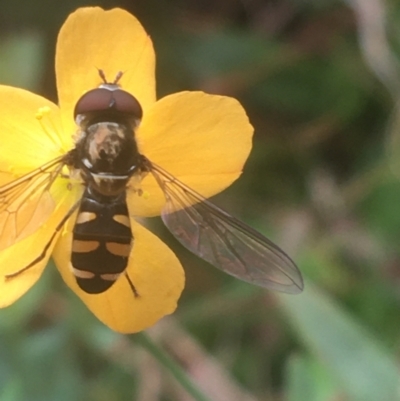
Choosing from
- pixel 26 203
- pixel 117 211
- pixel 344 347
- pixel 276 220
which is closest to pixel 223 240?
pixel 117 211

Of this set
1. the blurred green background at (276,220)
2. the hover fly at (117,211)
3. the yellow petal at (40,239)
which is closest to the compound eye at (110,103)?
the hover fly at (117,211)

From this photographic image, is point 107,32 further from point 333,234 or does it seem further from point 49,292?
point 333,234

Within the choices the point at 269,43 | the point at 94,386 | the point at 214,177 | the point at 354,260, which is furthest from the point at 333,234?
the point at 214,177

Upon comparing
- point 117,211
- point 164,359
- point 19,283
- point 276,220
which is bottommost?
point 276,220

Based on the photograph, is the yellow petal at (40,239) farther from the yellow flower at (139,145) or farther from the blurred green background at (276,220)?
the blurred green background at (276,220)

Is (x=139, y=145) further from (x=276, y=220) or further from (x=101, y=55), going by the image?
(x=276, y=220)

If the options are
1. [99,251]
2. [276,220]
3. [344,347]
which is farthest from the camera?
[276,220]
